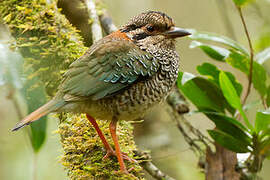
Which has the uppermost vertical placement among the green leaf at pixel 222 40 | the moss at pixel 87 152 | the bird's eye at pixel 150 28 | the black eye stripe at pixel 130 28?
the black eye stripe at pixel 130 28

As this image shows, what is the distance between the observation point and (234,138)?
136 inches

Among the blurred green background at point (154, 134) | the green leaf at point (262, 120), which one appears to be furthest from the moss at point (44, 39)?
the green leaf at point (262, 120)

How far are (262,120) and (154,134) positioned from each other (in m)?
1.76

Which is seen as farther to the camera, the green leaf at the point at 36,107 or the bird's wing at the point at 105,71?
the bird's wing at the point at 105,71

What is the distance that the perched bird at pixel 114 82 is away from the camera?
9.27 ft

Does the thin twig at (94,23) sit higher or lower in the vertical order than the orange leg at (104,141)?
higher

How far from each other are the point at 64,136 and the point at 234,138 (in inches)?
Answer: 63.8

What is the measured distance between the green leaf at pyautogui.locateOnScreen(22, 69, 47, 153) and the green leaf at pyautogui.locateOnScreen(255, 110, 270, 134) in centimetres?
185

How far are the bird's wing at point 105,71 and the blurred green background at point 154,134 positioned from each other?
43 cm

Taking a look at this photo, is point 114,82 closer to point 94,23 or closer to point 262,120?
point 94,23

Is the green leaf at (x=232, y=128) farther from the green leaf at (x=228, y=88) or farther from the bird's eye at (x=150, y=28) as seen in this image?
the bird's eye at (x=150, y=28)

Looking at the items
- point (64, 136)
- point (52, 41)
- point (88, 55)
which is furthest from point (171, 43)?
point (64, 136)

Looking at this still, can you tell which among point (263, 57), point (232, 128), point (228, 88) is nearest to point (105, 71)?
point (228, 88)

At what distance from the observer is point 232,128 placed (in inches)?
141
